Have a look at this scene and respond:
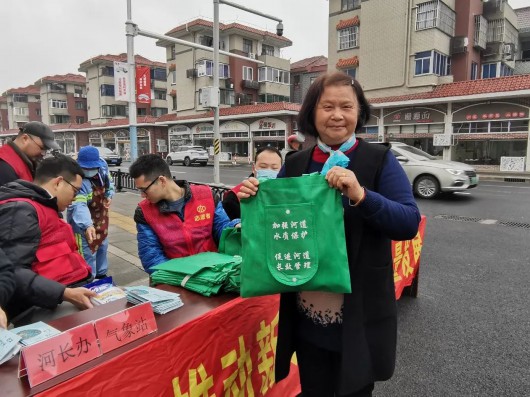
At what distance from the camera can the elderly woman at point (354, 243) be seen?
127 cm

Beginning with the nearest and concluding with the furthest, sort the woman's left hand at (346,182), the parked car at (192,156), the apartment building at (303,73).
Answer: the woman's left hand at (346,182) → the parked car at (192,156) → the apartment building at (303,73)

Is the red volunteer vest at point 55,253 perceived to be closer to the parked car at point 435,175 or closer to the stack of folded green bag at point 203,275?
the stack of folded green bag at point 203,275

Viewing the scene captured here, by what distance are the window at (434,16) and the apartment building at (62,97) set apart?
44931 mm

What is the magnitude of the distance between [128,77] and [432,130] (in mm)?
15727

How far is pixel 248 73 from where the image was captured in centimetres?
3238

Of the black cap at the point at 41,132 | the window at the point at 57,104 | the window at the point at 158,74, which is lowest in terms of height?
the black cap at the point at 41,132

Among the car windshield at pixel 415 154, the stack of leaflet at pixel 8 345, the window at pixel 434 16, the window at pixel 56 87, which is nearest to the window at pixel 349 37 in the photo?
the window at pixel 434 16

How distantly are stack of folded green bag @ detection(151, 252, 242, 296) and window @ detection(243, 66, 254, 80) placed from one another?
105 ft

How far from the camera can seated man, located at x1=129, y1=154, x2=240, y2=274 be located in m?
2.28

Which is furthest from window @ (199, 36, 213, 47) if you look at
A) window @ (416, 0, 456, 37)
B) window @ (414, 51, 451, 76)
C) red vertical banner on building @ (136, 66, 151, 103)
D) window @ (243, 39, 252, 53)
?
red vertical banner on building @ (136, 66, 151, 103)

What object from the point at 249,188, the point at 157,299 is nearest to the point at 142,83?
the point at 157,299

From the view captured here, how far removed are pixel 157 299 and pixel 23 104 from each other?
6586 centimetres

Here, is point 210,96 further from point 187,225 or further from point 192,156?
point 192,156

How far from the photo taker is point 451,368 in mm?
2621
